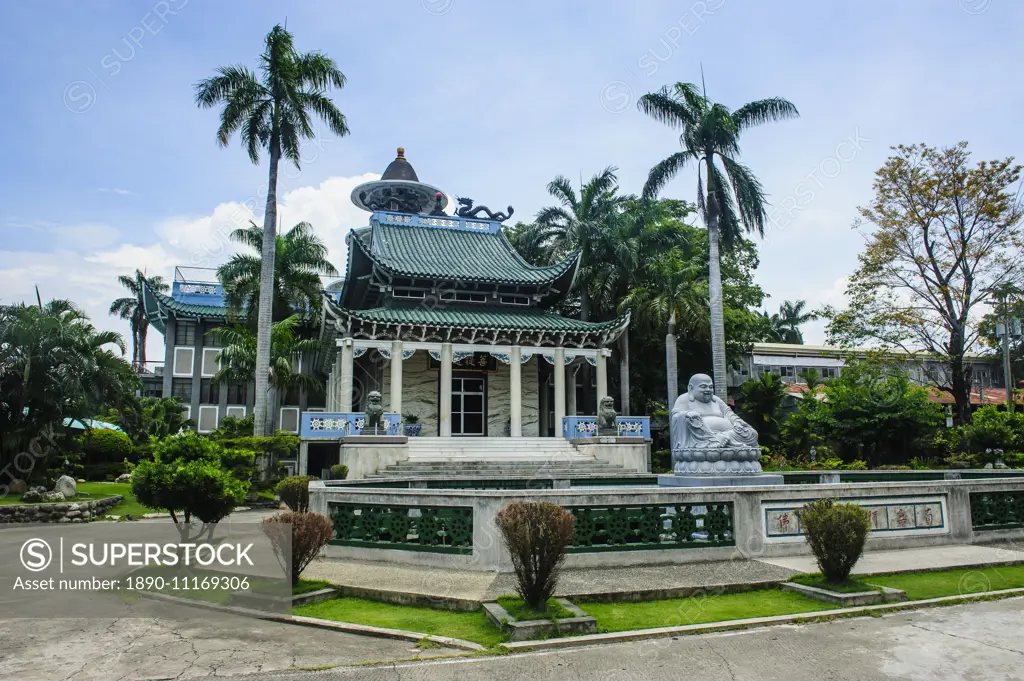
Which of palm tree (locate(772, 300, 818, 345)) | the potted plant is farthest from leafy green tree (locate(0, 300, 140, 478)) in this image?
palm tree (locate(772, 300, 818, 345))

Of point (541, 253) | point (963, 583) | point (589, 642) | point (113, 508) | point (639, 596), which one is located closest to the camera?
point (589, 642)

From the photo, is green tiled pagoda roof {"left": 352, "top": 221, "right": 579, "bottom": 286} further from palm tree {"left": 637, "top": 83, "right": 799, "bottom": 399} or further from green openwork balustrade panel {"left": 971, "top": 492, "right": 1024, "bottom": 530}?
green openwork balustrade panel {"left": 971, "top": 492, "right": 1024, "bottom": 530}

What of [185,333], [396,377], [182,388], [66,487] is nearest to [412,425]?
[396,377]

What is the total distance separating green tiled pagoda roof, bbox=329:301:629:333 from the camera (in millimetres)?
24594

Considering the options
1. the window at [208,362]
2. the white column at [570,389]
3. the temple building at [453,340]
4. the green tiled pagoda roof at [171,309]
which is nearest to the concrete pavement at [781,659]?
the temple building at [453,340]

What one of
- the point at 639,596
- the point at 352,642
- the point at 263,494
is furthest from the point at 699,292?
the point at 352,642

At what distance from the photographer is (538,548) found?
689 cm

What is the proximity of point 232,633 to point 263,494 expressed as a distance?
1602 centimetres

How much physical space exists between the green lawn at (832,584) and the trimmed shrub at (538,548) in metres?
3.12

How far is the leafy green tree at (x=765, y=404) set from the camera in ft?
97.2

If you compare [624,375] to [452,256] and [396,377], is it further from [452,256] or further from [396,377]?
[396,377]

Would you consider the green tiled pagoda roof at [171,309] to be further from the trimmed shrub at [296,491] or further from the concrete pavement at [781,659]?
the concrete pavement at [781,659]

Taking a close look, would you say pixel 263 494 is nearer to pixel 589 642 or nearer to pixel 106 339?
pixel 106 339

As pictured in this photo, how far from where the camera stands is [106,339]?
21.2 metres
